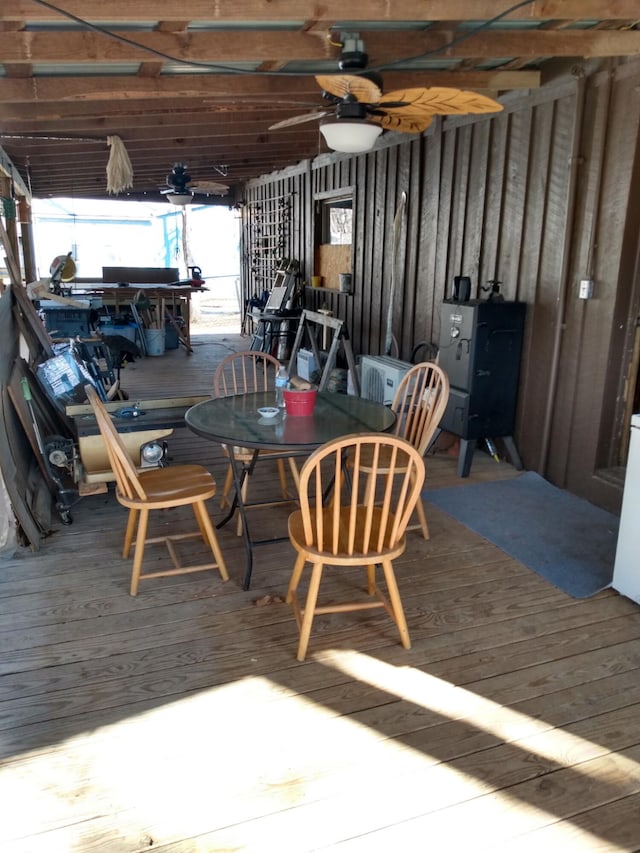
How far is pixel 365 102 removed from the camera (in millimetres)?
3016

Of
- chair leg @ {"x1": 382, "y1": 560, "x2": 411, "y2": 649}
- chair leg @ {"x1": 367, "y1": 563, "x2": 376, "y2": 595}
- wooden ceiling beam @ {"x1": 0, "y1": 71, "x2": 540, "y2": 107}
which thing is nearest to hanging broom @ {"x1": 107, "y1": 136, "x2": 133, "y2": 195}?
wooden ceiling beam @ {"x1": 0, "y1": 71, "x2": 540, "y2": 107}

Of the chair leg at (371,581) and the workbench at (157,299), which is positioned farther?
the workbench at (157,299)

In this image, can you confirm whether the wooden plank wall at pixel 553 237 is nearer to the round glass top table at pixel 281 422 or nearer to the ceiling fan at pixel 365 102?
the ceiling fan at pixel 365 102

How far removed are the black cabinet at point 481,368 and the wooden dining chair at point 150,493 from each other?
207 cm

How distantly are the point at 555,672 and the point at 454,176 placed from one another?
158 inches

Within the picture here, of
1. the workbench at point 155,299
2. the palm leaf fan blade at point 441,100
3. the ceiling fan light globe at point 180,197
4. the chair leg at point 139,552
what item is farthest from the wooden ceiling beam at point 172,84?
the workbench at point 155,299

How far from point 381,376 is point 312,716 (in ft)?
12.3

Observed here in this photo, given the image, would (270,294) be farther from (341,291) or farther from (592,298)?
(592,298)

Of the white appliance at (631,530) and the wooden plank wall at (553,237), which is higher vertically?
the wooden plank wall at (553,237)

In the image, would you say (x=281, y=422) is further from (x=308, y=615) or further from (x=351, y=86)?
(x=351, y=86)

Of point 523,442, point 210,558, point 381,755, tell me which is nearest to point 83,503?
point 210,558

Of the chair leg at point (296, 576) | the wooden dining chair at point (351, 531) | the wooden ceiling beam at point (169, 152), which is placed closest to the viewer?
the wooden dining chair at point (351, 531)

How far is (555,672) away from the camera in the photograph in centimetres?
241

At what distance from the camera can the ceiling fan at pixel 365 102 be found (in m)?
2.84
